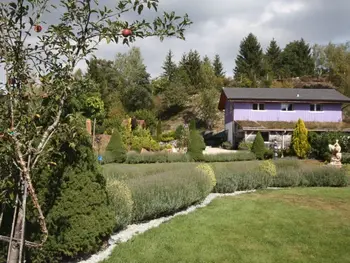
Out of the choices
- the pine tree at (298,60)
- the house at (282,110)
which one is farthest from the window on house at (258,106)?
the pine tree at (298,60)

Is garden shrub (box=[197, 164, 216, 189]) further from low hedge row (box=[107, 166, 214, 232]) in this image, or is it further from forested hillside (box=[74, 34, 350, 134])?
forested hillside (box=[74, 34, 350, 134])

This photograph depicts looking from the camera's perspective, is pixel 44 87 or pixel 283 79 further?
pixel 283 79

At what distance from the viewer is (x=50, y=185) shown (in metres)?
5.09

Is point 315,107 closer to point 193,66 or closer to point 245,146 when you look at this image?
point 245,146

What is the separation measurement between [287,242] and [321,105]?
31587mm

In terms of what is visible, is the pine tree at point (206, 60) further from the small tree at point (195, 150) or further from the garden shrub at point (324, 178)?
the garden shrub at point (324, 178)

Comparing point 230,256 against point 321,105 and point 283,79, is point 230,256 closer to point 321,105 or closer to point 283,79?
point 321,105

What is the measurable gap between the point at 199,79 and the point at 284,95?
19648mm

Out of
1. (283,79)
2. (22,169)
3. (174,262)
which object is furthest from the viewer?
(283,79)

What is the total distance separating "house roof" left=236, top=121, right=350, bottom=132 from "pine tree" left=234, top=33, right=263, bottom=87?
991 inches

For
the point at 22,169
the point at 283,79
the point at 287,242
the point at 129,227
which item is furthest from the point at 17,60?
the point at 283,79

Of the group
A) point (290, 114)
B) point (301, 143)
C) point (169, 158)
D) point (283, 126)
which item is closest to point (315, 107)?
point (290, 114)

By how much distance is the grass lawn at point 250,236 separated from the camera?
5.88 metres

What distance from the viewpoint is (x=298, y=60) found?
6662 centimetres
